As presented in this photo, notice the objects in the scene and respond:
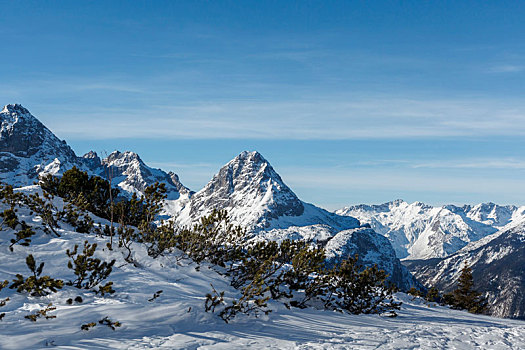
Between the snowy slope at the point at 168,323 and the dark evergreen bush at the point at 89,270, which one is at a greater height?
the dark evergreen bush at the point at 89,270

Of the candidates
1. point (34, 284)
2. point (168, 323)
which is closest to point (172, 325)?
point (168, 323)

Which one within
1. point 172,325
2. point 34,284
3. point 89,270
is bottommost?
point 172,325

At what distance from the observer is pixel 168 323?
7969 millimetres

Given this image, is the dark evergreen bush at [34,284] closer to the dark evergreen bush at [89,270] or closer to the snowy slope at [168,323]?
the snowy slope at [168,323]

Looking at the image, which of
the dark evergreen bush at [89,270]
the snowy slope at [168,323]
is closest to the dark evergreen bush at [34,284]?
the snowy slope at [168,323]

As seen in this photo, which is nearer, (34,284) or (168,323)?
(168,323)

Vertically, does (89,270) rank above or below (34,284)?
above

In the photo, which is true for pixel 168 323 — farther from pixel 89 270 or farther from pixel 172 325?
pixel 89 270

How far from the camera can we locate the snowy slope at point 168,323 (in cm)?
695

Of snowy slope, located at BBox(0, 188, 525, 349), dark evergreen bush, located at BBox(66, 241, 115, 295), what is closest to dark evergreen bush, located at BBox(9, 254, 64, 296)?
snowy slope, located at BBox(0, 188, 525, 349)

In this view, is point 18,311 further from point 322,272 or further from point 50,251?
point 322,272

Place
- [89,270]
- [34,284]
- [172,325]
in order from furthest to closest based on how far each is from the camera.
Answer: [89,270]
[34,284]
[172,325]

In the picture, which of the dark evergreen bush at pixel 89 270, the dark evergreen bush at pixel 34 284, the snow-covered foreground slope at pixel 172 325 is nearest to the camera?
the snow-covered foreground slope at pixel 172 325

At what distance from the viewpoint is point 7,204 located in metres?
13.7
